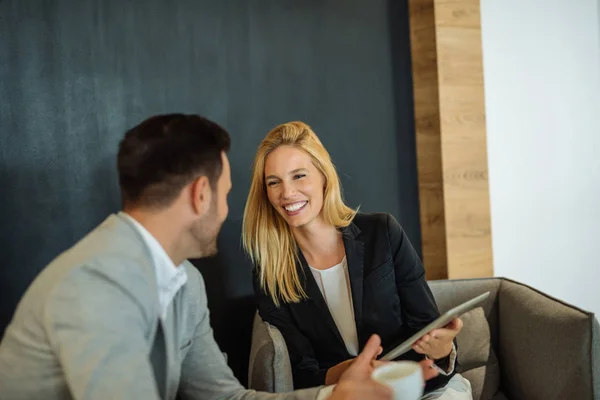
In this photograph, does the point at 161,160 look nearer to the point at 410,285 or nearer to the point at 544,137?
the point at 410,285

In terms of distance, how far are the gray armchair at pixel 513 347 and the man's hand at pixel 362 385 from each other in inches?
22.0

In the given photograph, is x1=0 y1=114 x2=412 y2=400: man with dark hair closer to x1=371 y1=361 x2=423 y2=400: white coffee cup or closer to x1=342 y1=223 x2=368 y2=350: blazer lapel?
x1=371 y1=361 x2=423 y2=400: white coffee cup

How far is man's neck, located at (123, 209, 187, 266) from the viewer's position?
1186mm

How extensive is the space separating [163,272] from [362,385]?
472mm

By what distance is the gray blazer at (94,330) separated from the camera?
972 mm

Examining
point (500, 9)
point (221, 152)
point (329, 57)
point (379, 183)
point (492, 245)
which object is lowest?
point (492, 245)

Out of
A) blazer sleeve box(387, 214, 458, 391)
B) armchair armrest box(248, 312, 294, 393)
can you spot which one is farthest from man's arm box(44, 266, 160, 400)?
blazer sleeve box(387, 214, 458, 391)

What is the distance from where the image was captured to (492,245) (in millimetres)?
2693

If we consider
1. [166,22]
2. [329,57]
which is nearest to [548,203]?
[329,57]

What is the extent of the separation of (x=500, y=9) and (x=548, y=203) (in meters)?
0.94

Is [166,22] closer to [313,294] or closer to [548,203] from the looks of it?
[313,294]

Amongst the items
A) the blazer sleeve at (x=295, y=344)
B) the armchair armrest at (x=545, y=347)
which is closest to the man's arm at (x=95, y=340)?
the blazer sleeve at (x=295, y=344)

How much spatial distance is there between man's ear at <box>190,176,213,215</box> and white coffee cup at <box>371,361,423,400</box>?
491 mm

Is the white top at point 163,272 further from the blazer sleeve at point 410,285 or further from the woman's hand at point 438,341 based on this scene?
the blazer sleeve at point 410,285
